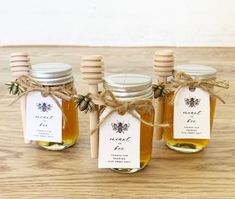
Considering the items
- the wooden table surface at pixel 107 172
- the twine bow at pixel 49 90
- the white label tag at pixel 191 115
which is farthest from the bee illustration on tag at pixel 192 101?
the twine bow at pixel 49 90

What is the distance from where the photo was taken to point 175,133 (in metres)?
0.60

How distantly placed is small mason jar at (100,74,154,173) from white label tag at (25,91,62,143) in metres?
0.11

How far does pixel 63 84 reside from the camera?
0.59m

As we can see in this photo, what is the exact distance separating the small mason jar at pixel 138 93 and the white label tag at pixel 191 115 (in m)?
0.07

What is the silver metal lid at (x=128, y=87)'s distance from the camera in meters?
0.50
